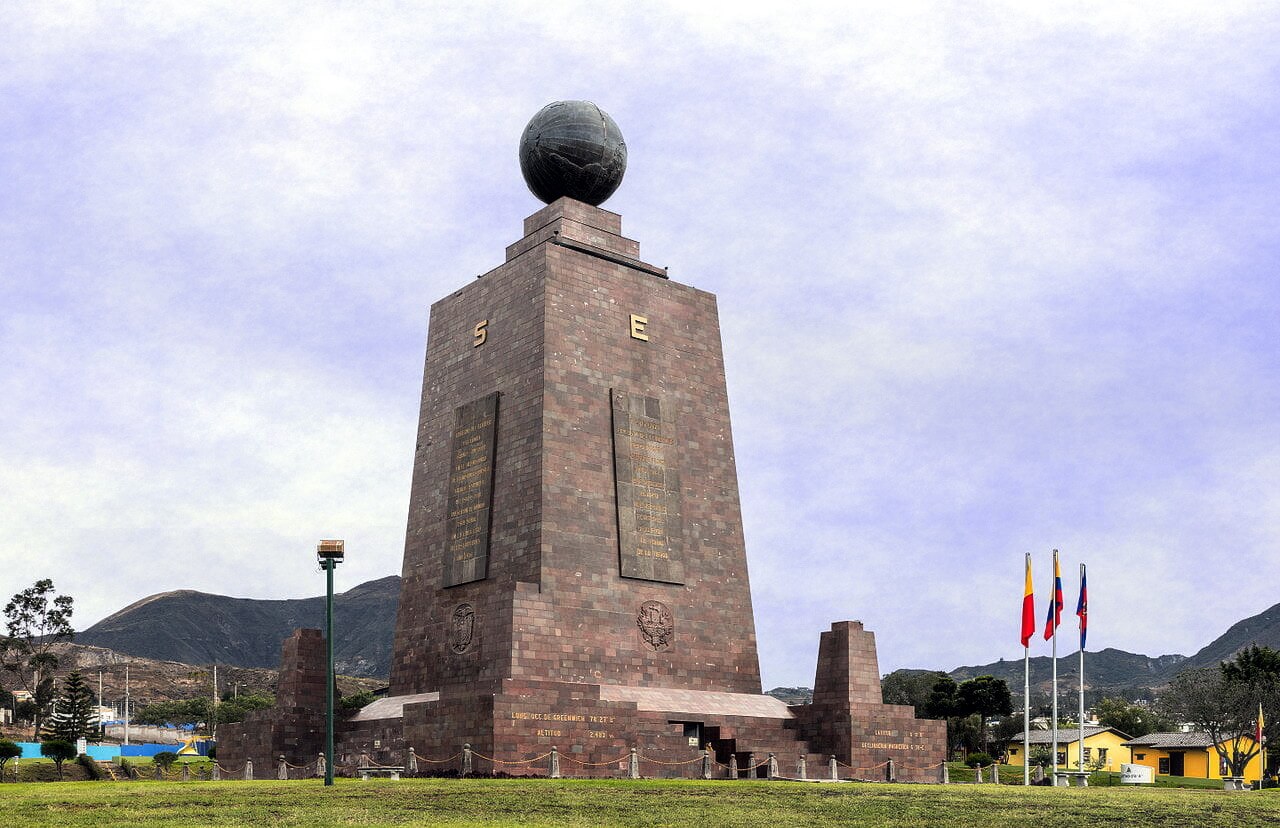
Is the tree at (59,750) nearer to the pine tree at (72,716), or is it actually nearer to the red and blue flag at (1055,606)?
the pine tree at (72,716)

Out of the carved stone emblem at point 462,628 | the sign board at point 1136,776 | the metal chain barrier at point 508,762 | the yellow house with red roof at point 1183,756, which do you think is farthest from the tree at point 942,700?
the metal chain barrier at point 508,762

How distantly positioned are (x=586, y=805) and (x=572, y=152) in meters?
24.5

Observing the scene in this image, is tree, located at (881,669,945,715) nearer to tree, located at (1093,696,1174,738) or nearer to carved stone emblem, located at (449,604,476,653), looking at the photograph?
tree, located at (1093,696,1174,738)

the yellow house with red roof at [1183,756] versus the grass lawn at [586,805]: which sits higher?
the grass lawn at [586,805]

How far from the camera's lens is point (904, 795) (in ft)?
80.9

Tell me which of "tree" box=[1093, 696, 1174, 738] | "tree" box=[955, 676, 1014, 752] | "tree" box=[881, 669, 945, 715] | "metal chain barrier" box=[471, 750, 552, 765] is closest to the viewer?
"metal chain barrier" box=[471, 750, 552, 765]

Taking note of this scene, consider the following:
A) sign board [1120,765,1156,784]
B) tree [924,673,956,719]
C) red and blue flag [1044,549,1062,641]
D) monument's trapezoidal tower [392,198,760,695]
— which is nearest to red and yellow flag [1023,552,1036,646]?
red and blue flag [1044,549,1062,641]

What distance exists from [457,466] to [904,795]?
18730 mm

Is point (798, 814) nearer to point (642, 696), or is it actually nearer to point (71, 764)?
point (642, 696)

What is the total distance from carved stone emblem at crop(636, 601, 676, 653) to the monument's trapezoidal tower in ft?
0.15

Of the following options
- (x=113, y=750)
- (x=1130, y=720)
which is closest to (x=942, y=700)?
(x=1130, y=720)

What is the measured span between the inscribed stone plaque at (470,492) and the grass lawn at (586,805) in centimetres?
1062

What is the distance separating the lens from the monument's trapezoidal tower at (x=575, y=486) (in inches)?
1400

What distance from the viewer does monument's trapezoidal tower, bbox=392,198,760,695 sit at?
117 feet
